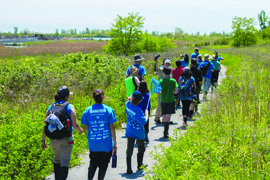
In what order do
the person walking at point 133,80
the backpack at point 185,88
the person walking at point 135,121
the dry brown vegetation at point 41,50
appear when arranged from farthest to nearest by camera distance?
the dry brown vegetation at point 41,50, the backpack at point 185,88, the person walking at point 133,80, the person walking at point 135,121

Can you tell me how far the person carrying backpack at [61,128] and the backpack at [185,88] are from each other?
478cm

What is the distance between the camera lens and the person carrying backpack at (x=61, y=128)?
534 cm

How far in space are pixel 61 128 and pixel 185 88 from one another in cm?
514

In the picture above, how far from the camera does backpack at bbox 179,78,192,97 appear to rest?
31.6 ft

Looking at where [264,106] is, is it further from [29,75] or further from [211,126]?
[29,75]

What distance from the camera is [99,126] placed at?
563 cm

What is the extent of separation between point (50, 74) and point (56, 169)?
914cm

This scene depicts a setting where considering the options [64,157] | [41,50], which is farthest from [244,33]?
[64,157]

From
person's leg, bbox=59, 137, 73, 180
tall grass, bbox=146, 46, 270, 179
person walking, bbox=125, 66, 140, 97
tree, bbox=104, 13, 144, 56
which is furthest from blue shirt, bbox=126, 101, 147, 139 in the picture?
tree, bbox=104, 13, 144, 56

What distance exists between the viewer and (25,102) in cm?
1145

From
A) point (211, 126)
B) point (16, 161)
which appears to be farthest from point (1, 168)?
point (211, 126)

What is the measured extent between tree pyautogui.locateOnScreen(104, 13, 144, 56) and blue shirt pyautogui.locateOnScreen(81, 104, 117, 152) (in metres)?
26.1

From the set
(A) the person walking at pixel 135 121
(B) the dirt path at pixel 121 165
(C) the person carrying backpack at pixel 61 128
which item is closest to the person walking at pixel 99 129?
(C) the person carrying backpack at pixel 61 128

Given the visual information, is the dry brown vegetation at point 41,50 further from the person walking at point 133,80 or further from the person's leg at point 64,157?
the person's leg at point 64,157
